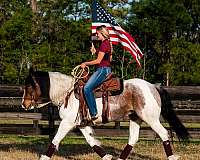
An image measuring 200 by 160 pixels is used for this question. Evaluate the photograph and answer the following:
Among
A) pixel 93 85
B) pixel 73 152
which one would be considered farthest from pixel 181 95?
pixel 93 85

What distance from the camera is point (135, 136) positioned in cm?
950

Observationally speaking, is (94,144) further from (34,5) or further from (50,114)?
(34,5)

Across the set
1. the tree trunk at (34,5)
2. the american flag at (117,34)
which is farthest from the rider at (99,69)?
the tree trunk at (34,5)

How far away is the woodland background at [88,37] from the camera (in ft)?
150

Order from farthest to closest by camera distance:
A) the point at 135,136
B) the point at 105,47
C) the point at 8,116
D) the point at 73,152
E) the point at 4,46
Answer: the point at 4,46
the point at 8,116
the point at 73,152
the point at 135,136
the point at 105,47

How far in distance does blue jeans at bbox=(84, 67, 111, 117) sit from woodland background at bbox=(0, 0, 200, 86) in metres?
33.5

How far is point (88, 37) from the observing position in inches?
1886

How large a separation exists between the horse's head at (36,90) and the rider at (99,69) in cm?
81

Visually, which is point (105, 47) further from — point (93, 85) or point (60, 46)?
point (60, 46)

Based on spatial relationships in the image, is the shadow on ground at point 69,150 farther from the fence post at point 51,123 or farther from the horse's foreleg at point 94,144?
the horse's foreleg at point 94,144

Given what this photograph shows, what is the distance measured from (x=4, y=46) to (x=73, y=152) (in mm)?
35753

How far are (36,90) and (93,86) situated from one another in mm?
1103

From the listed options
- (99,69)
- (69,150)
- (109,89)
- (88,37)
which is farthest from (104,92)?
(88,37)

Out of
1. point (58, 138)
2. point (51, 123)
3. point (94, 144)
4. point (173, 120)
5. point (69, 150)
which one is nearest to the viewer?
point (58, 138)
